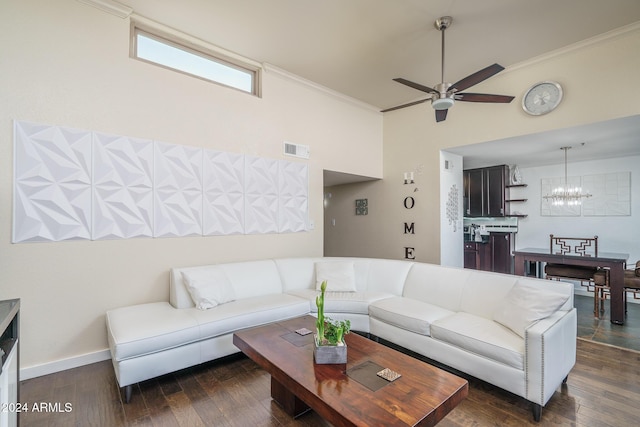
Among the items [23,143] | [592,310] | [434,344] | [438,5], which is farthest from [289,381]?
[592,310]

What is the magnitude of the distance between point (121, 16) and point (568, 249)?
7.25 metres

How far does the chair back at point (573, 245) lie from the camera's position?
16.6 feet

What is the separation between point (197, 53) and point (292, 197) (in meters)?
2.07

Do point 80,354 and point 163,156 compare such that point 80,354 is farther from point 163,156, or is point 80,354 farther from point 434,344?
point 434,344

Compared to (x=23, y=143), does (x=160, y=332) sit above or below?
below

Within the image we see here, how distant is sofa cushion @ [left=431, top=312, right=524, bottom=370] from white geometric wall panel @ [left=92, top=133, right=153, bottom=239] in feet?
9.62

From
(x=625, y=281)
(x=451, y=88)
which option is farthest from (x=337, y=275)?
(x=625, y=281)

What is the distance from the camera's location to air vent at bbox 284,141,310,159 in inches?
164

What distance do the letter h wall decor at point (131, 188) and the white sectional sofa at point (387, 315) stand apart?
0.61 metres

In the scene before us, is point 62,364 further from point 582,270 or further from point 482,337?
point 582,270

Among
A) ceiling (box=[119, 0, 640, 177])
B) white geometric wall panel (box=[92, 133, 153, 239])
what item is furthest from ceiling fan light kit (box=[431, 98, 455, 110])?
white geometric wall panel (box=[92, 133, 153, 239])

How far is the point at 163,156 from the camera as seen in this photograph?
3.11 metres

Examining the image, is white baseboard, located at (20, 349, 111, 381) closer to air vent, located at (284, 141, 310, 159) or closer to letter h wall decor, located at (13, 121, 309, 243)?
letter h wall decor, located at (13, 121, 309, 243)

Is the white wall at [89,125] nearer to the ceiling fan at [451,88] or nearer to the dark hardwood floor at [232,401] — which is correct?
the dark hardwood floor at [232,401]
